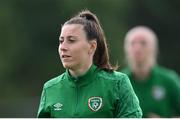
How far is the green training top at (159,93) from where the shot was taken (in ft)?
43.1

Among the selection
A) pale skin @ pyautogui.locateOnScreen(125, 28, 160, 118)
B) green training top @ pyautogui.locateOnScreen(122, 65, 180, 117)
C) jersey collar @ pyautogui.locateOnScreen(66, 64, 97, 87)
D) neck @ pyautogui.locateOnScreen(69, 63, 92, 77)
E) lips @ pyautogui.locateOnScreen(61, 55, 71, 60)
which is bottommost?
green training top @ pyautogui.locateOnScreen(122, 65, 180, 117)

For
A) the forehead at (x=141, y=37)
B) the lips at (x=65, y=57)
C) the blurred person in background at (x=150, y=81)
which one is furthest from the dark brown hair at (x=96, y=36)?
the forehead at (x=141, y=37)

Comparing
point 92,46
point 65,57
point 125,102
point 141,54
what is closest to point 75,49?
point 65,57

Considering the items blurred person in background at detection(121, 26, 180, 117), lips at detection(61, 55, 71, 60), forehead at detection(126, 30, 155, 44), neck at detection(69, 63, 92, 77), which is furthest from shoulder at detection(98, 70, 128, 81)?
forehead at detection(126, 30, 155, 44)

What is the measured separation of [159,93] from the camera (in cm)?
1319

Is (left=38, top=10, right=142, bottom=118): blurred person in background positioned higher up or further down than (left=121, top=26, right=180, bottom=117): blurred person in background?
higher up

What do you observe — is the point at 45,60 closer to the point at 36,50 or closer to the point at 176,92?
the point at 36,50

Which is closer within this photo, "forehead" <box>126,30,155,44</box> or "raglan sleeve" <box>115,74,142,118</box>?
"raglan sleeve" <box>115,74,142,118</box>

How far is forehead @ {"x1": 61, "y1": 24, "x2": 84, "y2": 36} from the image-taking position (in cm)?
880

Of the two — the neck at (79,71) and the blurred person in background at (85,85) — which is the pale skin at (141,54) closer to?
the blurred person in background at (85,85)

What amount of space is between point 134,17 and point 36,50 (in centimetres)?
324

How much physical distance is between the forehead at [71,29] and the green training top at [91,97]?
1.13ft

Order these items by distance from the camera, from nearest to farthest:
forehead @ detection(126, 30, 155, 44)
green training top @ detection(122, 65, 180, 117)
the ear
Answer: the ear → green training top @ detection(122, 65, 180, 117) → forehead @ detection(126, 30, 155, 44)

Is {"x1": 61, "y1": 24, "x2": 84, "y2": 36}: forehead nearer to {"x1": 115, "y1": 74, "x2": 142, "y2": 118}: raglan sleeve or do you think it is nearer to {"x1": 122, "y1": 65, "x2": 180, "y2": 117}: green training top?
{"x1": 115, "y1": 74, "x2": 142, "y2": 118}: raglan sleeve
